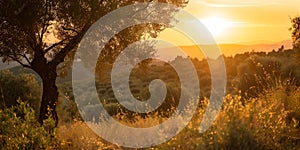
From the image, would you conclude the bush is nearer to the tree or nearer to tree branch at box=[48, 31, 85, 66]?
the tree

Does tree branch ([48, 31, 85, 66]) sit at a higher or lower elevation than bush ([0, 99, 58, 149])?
higher

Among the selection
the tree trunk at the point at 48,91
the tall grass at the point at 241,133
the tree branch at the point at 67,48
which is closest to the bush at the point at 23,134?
the tall grass at the point at 241,133

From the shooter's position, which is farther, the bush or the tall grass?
the bush

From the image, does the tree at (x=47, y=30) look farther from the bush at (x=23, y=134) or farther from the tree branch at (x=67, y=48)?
the bush at (x=23, y=134)

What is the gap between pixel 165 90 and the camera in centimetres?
3925

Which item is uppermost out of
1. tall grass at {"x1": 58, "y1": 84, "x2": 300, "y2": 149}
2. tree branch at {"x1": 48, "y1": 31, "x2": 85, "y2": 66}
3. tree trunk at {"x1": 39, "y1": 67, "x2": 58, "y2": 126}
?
tree branch at {"x1": 48, "y1": 31, "x2": 85, "y2": 66}

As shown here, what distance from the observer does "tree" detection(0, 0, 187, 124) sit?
16719 millimetres

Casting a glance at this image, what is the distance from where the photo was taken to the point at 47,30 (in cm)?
1944

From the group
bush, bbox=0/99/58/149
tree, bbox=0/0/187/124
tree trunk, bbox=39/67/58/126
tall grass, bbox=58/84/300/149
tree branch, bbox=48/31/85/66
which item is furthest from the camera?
tree trunk, bbox=39/67/58/126

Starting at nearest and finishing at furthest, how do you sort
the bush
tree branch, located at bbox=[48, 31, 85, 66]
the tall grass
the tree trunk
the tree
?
the tall grass, the bush, the tree, tree branch, located at bbox=[48, 31, 85, 66], the tree trunk

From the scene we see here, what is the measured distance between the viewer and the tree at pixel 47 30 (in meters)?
16.7

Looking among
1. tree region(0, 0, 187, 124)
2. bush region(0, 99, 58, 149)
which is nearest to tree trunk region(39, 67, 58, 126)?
tree region(0, 0, 187, 124)

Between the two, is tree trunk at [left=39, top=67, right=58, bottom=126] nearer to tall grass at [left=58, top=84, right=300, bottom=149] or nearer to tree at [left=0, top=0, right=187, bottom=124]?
tree at [left=0, top=0, right=187, bottom=124]

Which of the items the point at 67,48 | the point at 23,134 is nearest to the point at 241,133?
the point at 23,134
